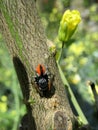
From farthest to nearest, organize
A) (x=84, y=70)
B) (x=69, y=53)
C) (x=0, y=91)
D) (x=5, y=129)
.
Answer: (x=69, y=53) → (x=84, y=70) → (x=0, y=91) → (x=5, y=129)

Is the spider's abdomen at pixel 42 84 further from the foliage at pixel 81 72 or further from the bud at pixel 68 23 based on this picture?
the foliage at pixel 81 72

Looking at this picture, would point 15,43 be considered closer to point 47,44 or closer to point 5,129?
point 47,44

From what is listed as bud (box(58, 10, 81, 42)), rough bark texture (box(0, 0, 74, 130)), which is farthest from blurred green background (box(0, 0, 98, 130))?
rough bark texture (box(0, 0, 74, 130))

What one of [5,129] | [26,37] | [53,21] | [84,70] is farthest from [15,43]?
[53,21]

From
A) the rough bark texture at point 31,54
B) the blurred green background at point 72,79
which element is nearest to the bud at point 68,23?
the rough bark texture at point 31,54

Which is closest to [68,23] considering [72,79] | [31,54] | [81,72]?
[31,54]

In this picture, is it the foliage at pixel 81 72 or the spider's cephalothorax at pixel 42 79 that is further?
the foliage at pixel 81 72
